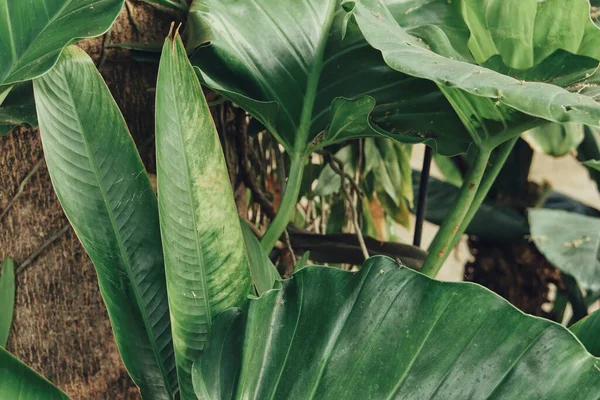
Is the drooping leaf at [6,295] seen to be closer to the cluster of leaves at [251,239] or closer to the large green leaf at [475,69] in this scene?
the cluster of leaves at [251,239]

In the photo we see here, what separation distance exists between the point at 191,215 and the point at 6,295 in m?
0.29

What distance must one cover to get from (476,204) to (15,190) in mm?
529

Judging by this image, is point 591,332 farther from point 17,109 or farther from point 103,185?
point 17,109

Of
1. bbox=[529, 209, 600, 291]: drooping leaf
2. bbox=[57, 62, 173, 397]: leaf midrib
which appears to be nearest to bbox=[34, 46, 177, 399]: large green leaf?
bbox=[57, 62, 173, 397]: leaf midrib

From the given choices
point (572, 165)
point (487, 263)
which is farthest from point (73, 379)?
point (572, 165)

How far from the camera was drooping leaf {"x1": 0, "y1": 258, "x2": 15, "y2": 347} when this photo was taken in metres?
0.74

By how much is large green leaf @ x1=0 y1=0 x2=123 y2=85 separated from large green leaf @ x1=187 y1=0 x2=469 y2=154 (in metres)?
0.14

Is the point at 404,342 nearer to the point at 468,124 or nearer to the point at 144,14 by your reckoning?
the point at 468,124

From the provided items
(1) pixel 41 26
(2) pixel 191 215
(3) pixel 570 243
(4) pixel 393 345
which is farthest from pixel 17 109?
(3) pixel 570 243

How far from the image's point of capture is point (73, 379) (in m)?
0.83

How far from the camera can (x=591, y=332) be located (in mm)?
661

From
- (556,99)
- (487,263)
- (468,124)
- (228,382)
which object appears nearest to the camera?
(556,99)

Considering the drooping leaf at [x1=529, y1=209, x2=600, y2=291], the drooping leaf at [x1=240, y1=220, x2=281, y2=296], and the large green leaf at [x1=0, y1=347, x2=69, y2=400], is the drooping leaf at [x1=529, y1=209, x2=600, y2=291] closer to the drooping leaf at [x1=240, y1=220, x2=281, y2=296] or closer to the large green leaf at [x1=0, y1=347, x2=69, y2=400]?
the drooping leaf at [x1=240, y1=220, x2=281, y2=296]

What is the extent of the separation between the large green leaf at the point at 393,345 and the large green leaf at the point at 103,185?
0.34 ft
